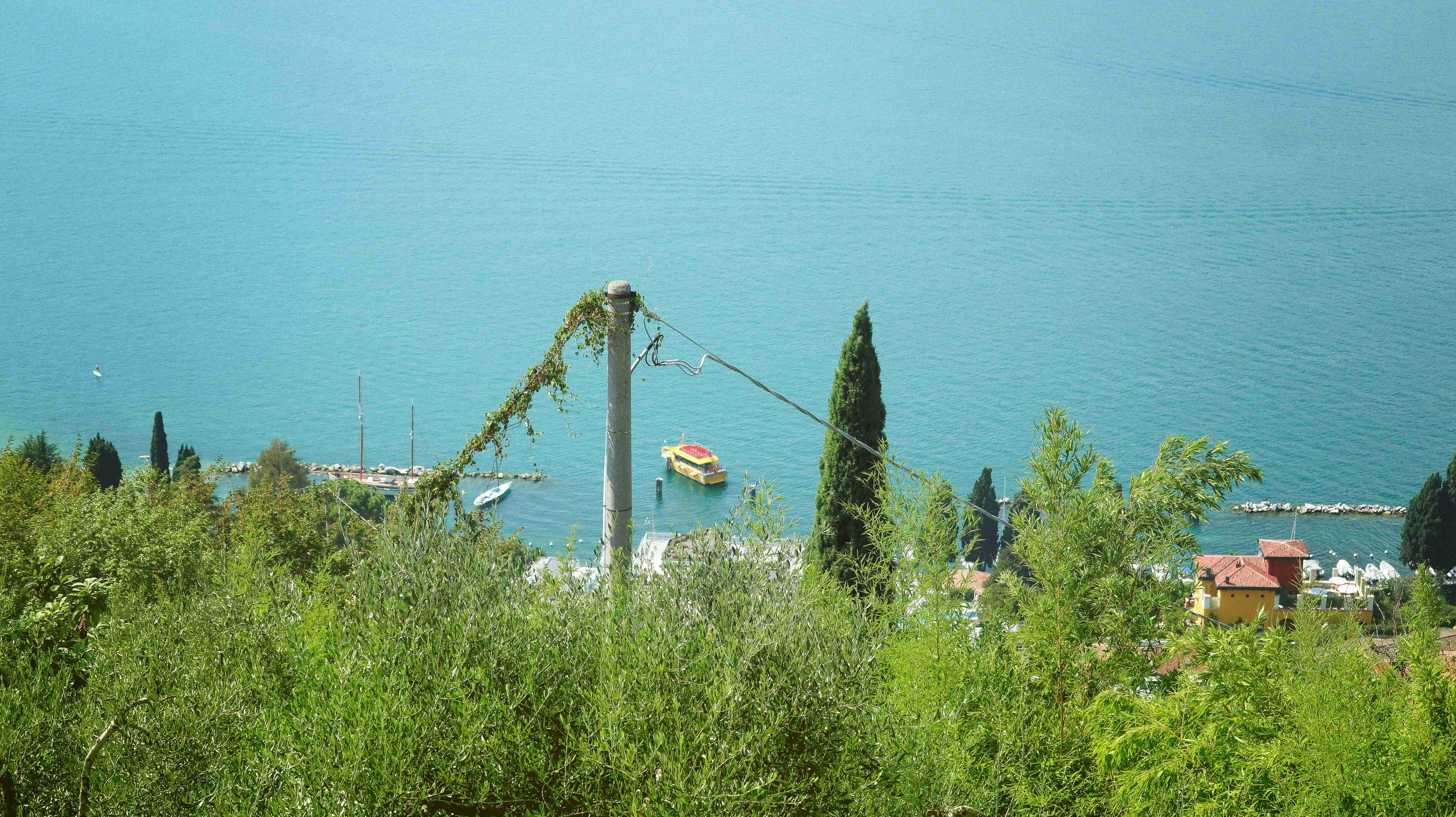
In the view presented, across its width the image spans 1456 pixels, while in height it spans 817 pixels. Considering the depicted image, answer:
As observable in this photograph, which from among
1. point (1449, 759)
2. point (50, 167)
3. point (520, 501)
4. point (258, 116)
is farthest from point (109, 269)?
point (1449, 759)

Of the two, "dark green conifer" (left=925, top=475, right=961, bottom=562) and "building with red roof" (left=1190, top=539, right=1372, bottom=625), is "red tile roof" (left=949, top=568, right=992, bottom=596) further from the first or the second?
"building with red roof" (left=1190, top=539, right=1372, bottom=625)

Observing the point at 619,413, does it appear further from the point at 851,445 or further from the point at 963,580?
the point at 851,445

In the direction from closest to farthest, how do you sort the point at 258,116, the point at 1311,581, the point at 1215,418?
the point at 1311,581
the point at 1215,418
the point at 258,116

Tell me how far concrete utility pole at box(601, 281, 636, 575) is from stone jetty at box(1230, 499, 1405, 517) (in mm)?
46352

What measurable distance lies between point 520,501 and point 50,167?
47.9 metres

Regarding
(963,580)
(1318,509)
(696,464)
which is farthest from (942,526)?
(1318,509)

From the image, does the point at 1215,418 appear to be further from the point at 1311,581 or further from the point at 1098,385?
the point at 1311,581

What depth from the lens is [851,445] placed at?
32.1 feet

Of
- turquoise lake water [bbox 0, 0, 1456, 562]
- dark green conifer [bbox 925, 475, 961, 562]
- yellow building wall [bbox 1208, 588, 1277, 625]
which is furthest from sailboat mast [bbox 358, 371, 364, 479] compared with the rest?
dark green conifer [bbox 925, 475, 961, 562]

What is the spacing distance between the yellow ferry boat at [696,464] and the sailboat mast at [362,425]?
41.7 feet

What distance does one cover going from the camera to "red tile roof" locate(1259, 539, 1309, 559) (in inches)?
1243

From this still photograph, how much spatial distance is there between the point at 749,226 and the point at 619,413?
202ft

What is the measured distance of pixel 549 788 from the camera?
7.72ft

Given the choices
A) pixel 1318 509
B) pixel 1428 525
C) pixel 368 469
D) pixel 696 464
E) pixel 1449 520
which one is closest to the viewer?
pixel 1428 525
